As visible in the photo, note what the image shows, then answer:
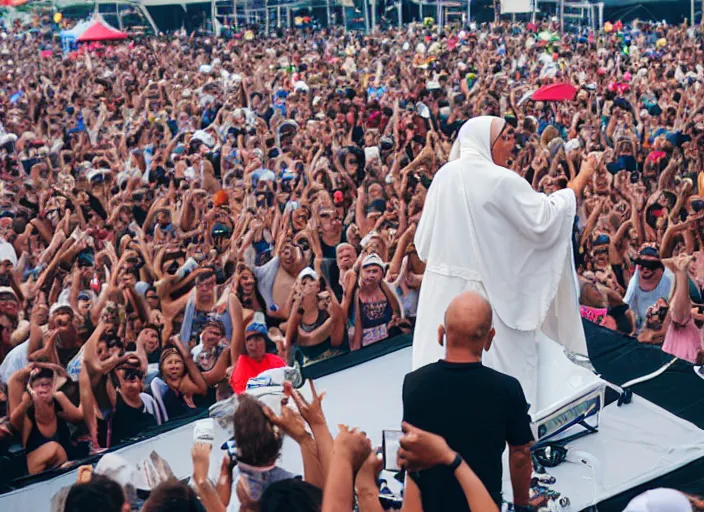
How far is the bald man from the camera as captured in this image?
2754mm

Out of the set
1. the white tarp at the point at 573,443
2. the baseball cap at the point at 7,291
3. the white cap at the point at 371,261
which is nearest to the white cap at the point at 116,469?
the white tarp at the point at 573,443

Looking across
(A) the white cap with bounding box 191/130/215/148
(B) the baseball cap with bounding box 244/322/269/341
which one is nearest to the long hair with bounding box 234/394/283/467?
(B) the baseball cap with bounding box 244/322/269/341

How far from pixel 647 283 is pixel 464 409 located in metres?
3.40

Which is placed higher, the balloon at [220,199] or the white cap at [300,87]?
the white cap at [300,87]

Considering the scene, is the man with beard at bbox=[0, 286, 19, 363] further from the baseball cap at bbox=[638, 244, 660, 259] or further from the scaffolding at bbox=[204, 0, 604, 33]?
the scaffolding at bbox=[204, 0, 604, 33]

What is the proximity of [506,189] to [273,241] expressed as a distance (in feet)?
10.9

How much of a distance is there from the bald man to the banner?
24.3 m

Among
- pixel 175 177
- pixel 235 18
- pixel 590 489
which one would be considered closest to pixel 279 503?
pixel 590 489

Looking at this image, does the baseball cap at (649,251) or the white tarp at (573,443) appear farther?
the baseball cap at (649,251)

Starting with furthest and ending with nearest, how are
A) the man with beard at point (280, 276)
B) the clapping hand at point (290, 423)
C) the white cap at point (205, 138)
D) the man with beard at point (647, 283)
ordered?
1. the white cap at point (205, 138)
2. the man with beard at point (280, 276)
3. the man with beard at point (647, 283)
4. the clapping hand at point (290, 423)

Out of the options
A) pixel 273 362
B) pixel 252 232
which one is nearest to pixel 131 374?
pixel 273 362

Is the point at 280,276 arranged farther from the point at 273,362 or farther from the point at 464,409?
the point at 464,409

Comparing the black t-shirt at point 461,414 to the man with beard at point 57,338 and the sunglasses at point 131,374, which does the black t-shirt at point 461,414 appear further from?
the man with beard at point 57,338

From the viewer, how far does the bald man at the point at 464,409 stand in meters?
2.75
